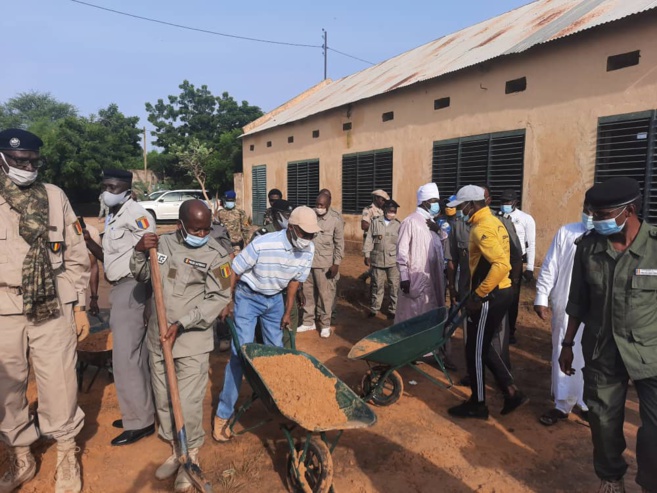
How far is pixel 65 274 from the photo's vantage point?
118 inches

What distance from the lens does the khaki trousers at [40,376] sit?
2715 mm

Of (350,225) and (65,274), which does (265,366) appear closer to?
(65,274)

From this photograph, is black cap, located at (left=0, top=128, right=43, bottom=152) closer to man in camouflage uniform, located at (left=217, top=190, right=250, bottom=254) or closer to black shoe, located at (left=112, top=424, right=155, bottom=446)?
black shoe, located at (left=112, top=424, right=155, bottom=446)

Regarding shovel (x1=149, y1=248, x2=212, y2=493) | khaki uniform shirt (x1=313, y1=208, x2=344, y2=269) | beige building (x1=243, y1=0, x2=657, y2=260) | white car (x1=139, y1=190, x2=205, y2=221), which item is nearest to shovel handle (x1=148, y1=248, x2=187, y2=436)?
shovel (x1=149, y1=248, x2=212, y2=493)

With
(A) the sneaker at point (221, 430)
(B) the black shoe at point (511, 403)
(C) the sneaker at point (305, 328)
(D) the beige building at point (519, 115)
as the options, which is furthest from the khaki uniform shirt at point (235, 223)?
(B) the black shoe at point (511, 403)

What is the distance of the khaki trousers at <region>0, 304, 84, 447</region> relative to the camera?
2.71 m

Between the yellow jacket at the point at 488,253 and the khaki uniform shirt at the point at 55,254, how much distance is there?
9.70 feet

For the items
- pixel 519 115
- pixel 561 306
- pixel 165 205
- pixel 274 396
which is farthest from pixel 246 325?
pixel 165 205

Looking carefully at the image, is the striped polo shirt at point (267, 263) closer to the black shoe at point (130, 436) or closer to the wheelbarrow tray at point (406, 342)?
the wheelbarrow tray at point (406, 342)

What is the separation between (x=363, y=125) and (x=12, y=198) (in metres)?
9.88

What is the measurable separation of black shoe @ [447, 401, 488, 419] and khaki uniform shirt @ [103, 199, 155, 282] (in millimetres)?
2922

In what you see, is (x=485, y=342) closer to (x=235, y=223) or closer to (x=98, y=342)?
(x=98, y=342)

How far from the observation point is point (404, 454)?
3.33 metres

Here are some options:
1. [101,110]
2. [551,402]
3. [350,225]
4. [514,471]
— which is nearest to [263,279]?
[514,471]
